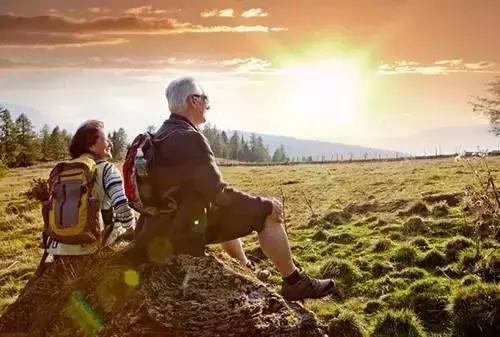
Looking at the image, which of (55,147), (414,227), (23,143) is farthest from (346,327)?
(55,147)

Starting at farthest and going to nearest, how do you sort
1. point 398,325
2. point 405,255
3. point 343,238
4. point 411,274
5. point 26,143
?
point 26,143
point 343,238
point 405,255
point 411,274
point 398,325

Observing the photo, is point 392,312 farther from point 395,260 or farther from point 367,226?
point 367,226

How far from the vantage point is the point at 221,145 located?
174m

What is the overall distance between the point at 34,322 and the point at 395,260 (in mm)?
7321

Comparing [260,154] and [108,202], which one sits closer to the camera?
[108,202]

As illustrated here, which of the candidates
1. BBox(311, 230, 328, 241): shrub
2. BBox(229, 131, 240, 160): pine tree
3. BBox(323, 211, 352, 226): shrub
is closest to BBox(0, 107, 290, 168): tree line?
BBox(229, 131, 240, 160): pine tree

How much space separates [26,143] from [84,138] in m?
102

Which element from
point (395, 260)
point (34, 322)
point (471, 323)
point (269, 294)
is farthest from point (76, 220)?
point (395, 260)

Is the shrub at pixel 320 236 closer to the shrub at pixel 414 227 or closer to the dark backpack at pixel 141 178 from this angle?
the shrub at pixel 414 227

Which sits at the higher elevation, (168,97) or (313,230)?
(168,97)

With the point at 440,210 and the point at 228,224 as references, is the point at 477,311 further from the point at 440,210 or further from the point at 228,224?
the point at 440,210

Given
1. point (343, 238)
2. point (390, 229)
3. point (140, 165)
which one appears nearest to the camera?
point (140, 165)

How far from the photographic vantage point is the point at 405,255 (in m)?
11.6

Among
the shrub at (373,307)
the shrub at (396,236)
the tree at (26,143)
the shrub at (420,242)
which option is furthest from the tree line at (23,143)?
the shrub at (373,307)
